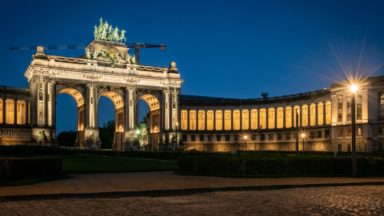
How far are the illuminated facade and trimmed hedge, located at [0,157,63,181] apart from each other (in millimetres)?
70774

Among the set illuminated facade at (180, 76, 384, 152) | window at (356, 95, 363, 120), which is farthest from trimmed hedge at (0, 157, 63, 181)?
window at (356, 95, 363, 120)

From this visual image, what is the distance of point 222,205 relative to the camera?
1942 cm

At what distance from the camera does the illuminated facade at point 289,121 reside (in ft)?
322

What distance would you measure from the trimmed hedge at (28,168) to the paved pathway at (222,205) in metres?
8.06

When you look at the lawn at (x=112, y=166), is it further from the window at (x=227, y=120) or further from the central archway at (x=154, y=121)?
the window at (x=227, y=120)

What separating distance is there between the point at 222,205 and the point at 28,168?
52.5 ft

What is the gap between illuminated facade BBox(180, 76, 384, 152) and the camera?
98000 millimetres

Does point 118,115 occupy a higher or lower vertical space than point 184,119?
higher

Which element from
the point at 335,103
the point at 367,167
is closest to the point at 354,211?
the point at 367,167

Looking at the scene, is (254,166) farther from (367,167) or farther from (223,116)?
(223,116)

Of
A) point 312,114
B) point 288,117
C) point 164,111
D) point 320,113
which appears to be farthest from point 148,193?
point 288,117

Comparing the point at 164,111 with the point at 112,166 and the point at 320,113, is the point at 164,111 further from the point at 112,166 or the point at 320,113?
the point at 112,166

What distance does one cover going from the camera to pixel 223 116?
460 ft

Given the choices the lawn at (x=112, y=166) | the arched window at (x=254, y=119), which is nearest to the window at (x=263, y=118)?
the arched window at (x=254, y=119)
